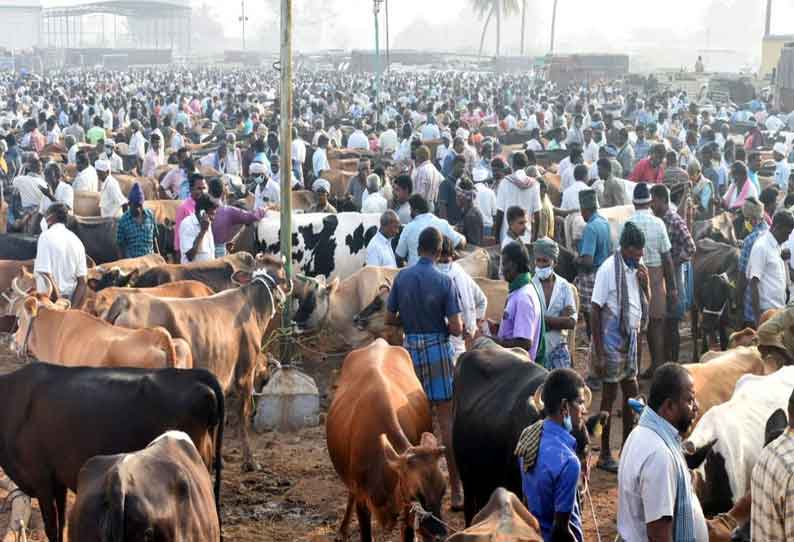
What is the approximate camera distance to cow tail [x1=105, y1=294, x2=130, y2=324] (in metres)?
9.13

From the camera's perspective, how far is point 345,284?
11758mm

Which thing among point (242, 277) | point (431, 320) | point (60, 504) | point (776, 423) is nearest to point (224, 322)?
point (242, 277)

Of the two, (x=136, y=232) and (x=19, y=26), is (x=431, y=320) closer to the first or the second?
(x=136, y=232)

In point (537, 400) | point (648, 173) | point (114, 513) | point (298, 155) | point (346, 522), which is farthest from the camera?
point (298, 155)

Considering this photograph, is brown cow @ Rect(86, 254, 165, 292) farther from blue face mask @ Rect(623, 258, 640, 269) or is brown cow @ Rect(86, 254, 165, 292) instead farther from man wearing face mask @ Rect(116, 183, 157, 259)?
blue face mask @ Rect(623, 258, 640, 269)

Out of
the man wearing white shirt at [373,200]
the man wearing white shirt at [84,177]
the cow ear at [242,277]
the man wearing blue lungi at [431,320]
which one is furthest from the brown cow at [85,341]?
the man wearing white shirt at [84,177]

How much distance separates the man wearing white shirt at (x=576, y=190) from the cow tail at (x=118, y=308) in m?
6.94

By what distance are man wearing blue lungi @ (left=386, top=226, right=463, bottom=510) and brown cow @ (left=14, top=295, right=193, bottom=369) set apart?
1.69 metres

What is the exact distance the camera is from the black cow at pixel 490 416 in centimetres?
665

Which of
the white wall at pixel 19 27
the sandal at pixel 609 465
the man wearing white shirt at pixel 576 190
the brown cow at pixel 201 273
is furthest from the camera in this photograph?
the white wall at pixel 19 27

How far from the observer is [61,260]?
1024 centimetres

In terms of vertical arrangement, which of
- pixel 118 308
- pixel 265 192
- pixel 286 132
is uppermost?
pixel 286 132

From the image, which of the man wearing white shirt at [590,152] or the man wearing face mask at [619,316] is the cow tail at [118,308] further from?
the man wearing white shirt at [590,152]

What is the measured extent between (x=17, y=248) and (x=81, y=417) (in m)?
7.22
